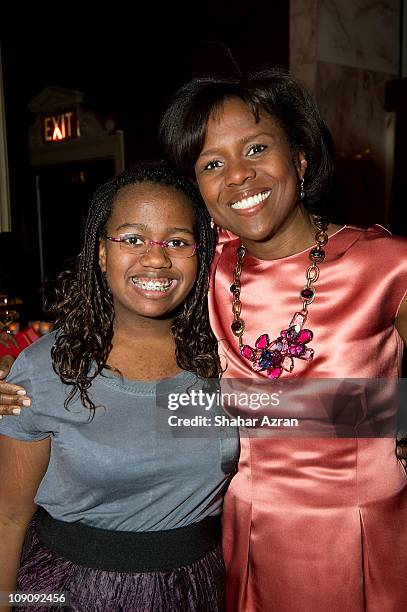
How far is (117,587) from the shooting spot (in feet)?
4.33

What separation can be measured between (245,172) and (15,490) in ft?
3.02

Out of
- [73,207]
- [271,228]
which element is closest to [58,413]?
[271,228]

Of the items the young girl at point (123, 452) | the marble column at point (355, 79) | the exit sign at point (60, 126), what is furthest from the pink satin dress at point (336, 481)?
the exit sign at point (60, 126)

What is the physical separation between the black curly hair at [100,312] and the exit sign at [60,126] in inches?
174

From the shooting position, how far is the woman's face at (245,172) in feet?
4.89

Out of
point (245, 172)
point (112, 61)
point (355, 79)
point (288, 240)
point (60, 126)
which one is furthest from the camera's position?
point (60, 126)

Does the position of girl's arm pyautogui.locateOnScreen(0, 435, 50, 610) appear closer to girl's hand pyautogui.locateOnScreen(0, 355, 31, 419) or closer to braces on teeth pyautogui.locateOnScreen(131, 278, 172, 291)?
girl's hand pyautogui.locateOnScreen(0, 355, 31, 419)

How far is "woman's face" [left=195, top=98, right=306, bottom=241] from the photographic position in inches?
58.7

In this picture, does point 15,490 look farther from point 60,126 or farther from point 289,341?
point 60,126

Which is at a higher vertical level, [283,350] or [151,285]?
[151,285]

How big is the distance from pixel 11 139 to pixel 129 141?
173cm

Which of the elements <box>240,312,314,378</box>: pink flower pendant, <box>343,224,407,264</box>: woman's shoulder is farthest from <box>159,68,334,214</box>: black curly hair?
<box>240,312,314,378</box>: pink flower pendant

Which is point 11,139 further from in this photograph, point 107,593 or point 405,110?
point 107,593

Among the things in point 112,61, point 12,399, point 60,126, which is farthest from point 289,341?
point 60,126
